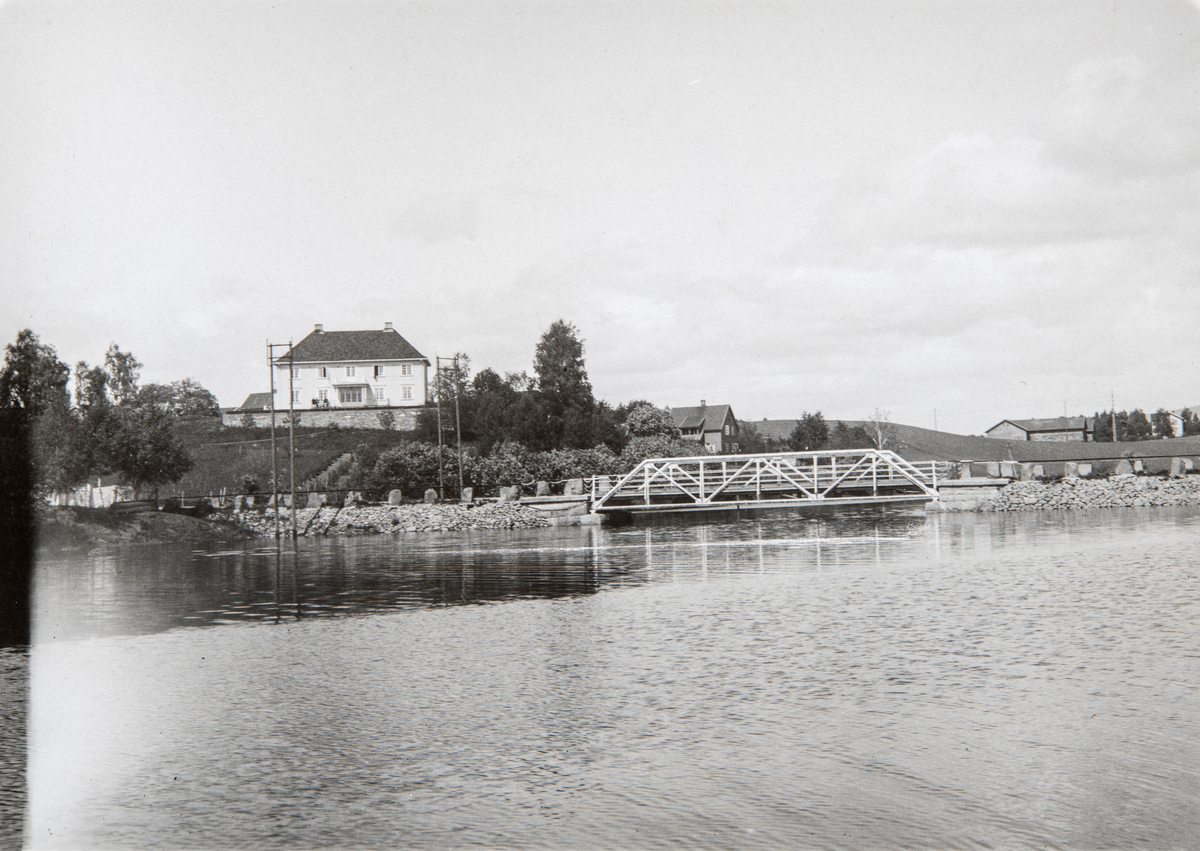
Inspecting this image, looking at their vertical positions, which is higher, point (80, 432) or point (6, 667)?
point (80, 432)

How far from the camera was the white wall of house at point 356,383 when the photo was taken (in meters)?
96.4

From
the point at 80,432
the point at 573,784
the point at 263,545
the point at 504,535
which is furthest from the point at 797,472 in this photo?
the point at 573,784

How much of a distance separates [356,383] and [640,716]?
8959 cm

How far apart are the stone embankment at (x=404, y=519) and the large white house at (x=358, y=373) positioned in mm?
42559

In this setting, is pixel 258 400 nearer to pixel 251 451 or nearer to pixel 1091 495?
pixel 251 451

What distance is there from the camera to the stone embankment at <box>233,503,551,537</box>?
50312 millimetres

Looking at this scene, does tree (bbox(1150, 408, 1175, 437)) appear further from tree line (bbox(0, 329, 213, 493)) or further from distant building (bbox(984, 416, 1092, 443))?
tree line (bbox(0, 329, 213, 493))

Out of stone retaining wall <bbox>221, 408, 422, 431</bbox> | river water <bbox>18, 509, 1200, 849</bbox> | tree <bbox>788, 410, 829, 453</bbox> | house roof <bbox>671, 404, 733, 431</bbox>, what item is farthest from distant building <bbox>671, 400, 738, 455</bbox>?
river water <bbox>18, 509, 1200, 849</bbox>

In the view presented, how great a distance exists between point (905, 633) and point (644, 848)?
8104mm

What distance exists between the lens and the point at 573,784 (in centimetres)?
757

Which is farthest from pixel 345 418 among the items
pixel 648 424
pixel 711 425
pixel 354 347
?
pixel 711 425

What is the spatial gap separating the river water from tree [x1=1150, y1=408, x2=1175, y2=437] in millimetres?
103015

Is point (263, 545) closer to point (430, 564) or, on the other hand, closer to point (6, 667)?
point (430, 564)

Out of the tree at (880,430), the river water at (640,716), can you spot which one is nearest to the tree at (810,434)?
the tree at (880,430)
